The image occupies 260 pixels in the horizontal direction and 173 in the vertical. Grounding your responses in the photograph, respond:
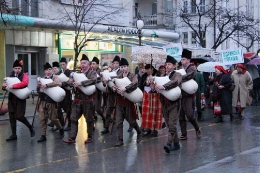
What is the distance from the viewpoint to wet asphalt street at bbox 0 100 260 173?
7.74m

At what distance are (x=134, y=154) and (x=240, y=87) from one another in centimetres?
706

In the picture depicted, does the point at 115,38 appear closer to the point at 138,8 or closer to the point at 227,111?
the point at 138,8

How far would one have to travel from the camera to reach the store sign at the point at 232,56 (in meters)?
15.4

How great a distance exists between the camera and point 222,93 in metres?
13.7

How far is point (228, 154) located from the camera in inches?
347

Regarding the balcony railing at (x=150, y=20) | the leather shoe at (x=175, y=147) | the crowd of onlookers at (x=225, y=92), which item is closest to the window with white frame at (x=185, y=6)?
the balcony railing at (x=150, y=20)

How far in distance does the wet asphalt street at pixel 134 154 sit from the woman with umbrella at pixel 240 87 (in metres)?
2.74

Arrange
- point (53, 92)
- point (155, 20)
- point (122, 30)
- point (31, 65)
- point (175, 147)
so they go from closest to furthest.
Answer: point (175, 147) < point (53, 92) < point (31, 65) < point (122, 30) < point (155, 20)

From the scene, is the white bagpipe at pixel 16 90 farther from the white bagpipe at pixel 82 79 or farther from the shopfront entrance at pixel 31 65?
the shopfront entrance at pixel 31 65

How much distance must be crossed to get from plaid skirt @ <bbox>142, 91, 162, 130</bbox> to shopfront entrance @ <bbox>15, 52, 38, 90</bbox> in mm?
12676

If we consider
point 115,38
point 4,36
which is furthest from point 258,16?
point 4,36

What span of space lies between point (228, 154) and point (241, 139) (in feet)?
5.81

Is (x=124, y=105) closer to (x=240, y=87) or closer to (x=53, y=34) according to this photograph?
(x=240, y=87)

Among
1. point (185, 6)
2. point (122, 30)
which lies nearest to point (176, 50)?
point (122, 30)
